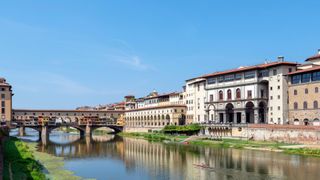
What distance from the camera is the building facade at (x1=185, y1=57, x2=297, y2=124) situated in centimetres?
7369

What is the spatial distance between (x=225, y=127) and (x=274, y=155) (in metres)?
28.0

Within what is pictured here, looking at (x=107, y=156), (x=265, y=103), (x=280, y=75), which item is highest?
(x=280, y=75)

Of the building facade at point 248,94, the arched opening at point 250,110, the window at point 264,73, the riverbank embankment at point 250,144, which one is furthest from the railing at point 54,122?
the window at point 264,73

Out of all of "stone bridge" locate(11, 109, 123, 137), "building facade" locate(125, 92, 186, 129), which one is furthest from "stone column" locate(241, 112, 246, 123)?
"stone bridge" locate(11, 109, 123, 137)

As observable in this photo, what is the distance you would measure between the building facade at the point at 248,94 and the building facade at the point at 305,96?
1.67 metres

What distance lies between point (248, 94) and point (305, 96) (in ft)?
45.4

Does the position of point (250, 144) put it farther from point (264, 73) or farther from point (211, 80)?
point (211, 80)

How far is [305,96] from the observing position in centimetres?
6856

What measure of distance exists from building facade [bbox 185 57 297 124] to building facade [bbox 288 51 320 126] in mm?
1668

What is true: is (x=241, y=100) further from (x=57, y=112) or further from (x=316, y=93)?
(x=57, y=112)

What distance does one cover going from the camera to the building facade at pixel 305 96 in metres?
66.3

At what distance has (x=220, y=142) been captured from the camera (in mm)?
72688

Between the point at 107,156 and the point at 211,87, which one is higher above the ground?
the point at 211,87

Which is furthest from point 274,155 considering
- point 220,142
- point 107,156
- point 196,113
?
point 196,113
